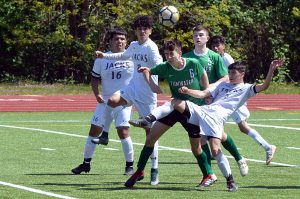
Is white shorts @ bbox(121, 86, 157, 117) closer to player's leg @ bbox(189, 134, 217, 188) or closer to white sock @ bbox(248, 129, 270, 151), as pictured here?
player's leg @ bbox(189, 134, 217, 188)

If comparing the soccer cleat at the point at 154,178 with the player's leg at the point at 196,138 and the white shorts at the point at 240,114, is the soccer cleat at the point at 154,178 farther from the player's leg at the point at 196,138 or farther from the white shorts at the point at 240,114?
the white shorts at the point at 240,114

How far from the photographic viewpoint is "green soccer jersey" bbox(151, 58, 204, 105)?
1216 cm

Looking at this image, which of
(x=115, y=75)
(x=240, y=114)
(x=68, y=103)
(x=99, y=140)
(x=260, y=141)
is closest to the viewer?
(x=99, y=140)

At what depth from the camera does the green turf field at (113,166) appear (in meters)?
11.9

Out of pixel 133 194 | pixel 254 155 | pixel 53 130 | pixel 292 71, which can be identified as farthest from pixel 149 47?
pixel 292 71

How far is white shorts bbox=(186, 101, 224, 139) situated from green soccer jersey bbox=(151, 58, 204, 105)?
8.7 inches

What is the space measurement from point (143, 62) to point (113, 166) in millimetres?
2365

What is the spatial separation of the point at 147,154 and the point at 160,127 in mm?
431

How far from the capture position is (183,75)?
12172mm

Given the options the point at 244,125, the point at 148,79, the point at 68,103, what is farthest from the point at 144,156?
the point at 68,103

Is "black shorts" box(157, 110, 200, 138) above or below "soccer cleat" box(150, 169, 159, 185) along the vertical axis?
above

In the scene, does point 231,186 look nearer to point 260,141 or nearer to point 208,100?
point 208,100

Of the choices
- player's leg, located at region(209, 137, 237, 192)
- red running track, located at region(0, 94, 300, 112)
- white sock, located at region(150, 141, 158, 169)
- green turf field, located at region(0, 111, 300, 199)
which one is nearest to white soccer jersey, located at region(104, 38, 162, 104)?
white sock, located at region(150, 141, 158, 169)

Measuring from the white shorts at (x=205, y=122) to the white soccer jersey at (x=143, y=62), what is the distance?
1.24 m
